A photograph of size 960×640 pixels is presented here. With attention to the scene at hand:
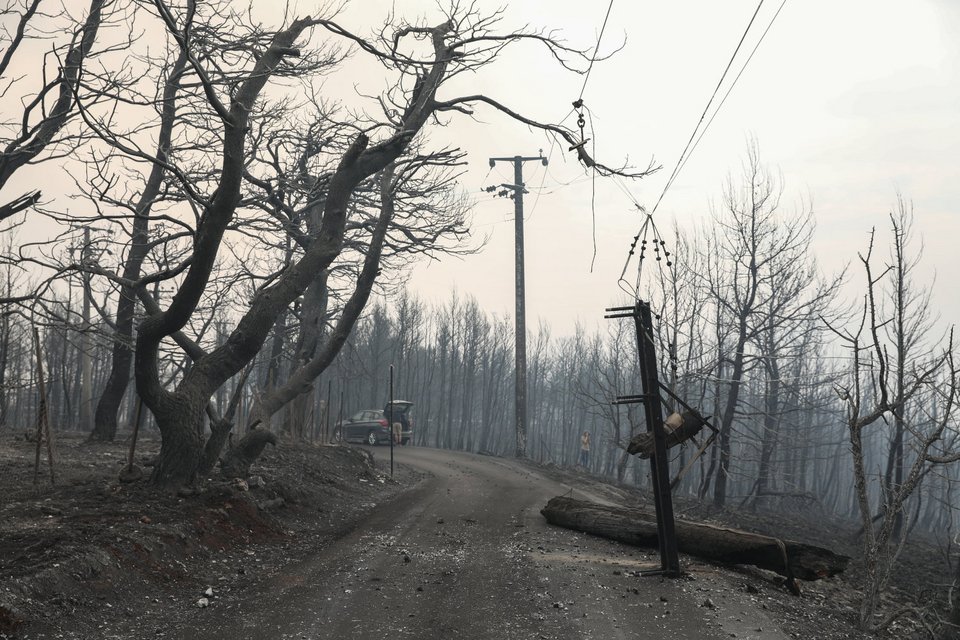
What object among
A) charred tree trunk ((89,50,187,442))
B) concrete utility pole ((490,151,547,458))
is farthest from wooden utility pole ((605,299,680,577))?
concrete utility pole ((490,151,547,458))

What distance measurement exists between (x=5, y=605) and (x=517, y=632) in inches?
167

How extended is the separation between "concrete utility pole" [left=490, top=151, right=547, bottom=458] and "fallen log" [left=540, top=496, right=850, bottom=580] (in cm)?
1608

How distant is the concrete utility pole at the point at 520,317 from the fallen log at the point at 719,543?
52.7 feet

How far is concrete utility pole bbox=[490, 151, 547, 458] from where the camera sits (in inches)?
1109

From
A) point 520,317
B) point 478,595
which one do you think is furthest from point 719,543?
point 520,317

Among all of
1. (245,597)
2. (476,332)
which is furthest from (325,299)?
(476,332)

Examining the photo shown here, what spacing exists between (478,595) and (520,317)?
21.7 meters

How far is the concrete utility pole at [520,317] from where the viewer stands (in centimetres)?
2816

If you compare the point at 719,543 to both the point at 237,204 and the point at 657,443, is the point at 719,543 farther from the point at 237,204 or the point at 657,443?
the point at 237,204

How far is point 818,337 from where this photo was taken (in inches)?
1272

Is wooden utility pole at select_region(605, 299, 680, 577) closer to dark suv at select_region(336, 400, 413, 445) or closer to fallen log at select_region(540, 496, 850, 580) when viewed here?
fallen log at select_region(540, 496, 850, 580)

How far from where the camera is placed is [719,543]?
9812 mm

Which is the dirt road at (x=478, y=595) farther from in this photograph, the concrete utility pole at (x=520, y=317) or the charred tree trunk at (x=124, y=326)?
the concrete utility pole at (x=520, y=317)

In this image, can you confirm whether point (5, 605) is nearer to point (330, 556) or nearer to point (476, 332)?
point (330, 556)
